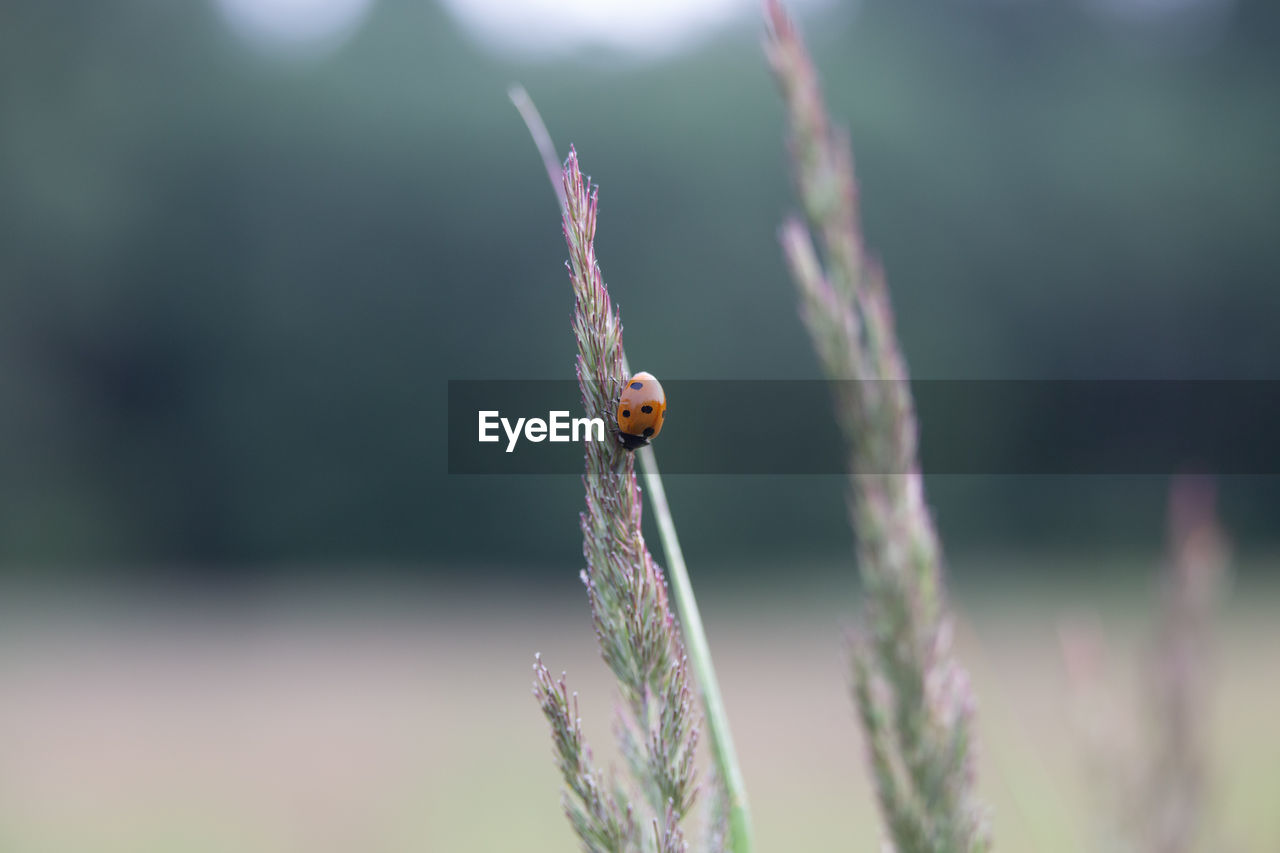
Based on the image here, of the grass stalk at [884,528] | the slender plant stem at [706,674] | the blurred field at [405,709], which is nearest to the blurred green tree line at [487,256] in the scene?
the blurred field at [405,709]

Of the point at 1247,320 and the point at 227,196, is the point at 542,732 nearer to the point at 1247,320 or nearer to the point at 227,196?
the point at 227,196

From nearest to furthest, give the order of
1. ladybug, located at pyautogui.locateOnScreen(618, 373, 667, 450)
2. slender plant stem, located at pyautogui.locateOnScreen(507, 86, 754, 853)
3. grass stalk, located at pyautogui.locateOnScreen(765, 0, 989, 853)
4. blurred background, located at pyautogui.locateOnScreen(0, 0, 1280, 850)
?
grass stalk, located at pyautogui.locateOnScreen(765, 0, 989, 853) < slender plant stem, located at pyautogui.locateOnScreen(507, 86, 754, 853) < ladybug, located at pyautogui.locateOnScreen(618, 373, 667, 450) < blurred background, located at pyautogui.locateOnScreen(0, 0, 1280, 850)

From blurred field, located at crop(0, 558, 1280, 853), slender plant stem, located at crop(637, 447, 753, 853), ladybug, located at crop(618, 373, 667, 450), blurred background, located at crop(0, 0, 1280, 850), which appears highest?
→ blurred background, located at crop(0, 0, 1280, 850)

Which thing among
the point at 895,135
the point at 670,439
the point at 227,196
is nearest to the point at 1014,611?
the point at 670,439

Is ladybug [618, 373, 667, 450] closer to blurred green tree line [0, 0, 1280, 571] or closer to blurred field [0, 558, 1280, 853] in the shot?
blurred field [0, 558, 1280, 853]

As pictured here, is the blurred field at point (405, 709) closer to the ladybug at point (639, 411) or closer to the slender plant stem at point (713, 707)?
the ladybug at point (639, 411)

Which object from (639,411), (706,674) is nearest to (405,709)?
(639,411)

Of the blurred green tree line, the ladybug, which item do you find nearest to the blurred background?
the blurred green tree line

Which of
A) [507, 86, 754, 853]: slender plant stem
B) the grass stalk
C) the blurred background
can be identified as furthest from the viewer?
the blurred background
